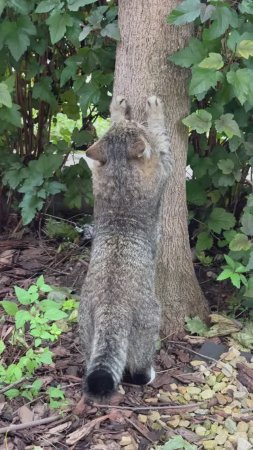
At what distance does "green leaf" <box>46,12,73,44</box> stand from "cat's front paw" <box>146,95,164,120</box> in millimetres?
744

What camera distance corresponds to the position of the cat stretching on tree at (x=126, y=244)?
12.3 ft

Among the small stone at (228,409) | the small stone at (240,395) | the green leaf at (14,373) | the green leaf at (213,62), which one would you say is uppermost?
the green leaf at (213,62)

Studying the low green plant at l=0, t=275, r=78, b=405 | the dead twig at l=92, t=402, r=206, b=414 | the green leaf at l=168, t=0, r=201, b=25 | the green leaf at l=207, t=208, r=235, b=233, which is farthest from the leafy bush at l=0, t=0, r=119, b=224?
the dead twig at l=92, t=402, r=206, b=414

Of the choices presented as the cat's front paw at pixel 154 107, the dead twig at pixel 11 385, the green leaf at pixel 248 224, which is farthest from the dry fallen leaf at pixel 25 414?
the cat's front paw at pixel 154 107

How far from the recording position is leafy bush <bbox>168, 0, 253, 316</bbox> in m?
3.90

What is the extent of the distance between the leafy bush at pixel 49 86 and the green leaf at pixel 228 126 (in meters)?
0.88

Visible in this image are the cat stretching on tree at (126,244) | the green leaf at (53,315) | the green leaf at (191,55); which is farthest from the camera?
the green leaf at (191,55)

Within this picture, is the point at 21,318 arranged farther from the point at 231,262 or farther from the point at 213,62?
the point at 213,62

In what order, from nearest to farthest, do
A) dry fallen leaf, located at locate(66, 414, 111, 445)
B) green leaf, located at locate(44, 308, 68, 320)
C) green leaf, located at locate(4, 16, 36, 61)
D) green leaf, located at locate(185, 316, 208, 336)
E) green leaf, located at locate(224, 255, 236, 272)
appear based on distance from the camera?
green leaf, located at locate(44, 308, 68, 320) < dry fallen leaf, located at locate(66, 414, 111, 445) < green leaf, located at locate(224, 255, 236, 272) < green leaf, located at locate(4, 16, 36, 61) < green leaf, located at locate(185, 316, 208, 336)

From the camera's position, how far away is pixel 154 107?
4.23 m

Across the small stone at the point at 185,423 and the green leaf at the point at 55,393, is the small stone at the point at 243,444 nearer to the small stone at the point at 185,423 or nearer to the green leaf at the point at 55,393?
the small stone at the point at 185,423

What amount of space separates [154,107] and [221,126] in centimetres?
46

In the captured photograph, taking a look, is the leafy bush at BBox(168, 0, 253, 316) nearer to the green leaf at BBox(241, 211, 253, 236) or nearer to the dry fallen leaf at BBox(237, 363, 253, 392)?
the green leaf at BBox(241, 211, 253, 236)

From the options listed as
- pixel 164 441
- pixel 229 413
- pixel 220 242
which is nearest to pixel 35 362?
pixel 164 441
